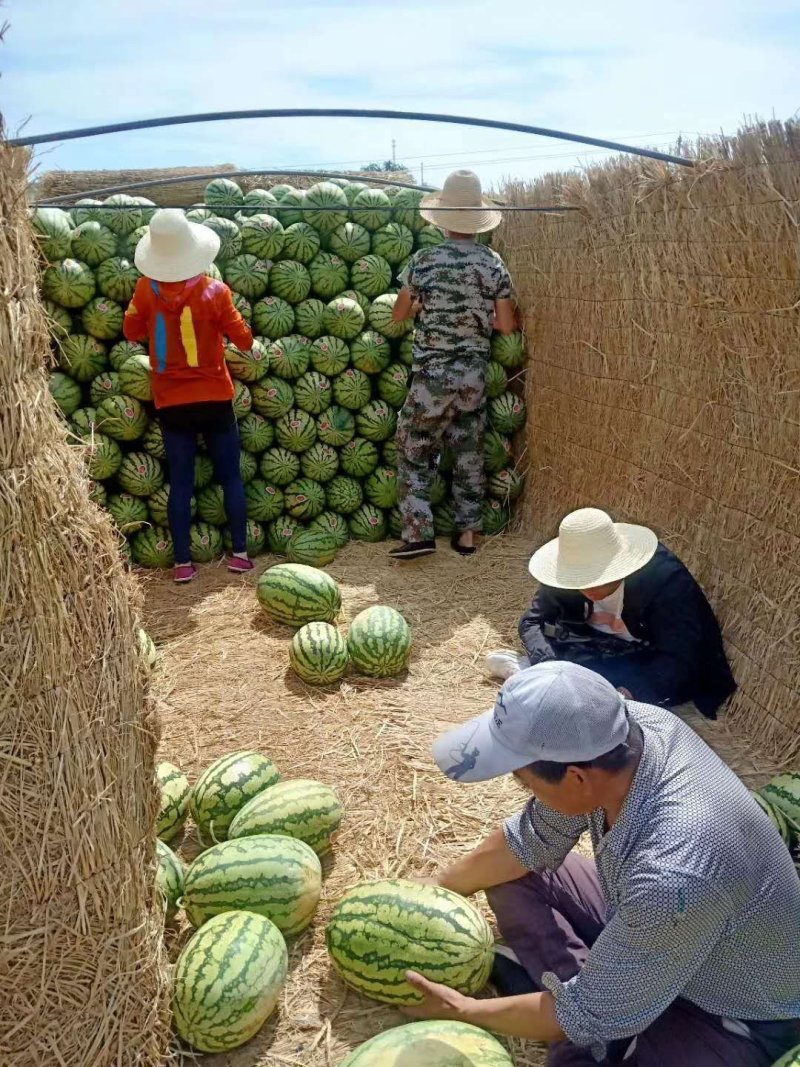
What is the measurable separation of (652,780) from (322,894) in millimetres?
1622

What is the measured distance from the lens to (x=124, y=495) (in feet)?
21.4

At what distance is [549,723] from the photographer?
205 centimetres

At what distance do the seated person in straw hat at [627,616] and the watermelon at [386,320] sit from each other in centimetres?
311

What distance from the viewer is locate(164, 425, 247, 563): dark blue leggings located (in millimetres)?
6184

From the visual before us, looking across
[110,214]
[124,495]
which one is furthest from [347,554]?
[110,214]

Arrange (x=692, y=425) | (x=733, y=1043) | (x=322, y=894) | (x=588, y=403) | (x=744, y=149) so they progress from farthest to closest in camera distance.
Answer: (x=588, y=403), (x=692, y=425), (x=744, y=149), (x=322, y=894), (x=733, y=1043)

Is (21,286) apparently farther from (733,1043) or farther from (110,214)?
(110,214)

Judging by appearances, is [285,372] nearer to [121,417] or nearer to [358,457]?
[358,457]

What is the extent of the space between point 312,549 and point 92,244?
2714mm

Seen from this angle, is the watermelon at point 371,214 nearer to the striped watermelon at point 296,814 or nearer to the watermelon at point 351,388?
the watermelon at point 351,388

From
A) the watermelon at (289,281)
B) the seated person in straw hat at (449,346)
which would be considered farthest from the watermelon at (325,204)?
the seated person in straw hat at (449,346)

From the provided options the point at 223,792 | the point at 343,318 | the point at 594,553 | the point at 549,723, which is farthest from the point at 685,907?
the point at 343,318

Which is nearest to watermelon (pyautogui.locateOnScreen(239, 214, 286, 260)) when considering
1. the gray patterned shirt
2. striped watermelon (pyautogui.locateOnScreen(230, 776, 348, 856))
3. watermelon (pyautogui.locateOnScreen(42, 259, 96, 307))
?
watermelon (pyautogui.locateOnScreen(42, 259, 96, 307))

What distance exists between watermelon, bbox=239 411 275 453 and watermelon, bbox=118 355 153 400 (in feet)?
2.40
